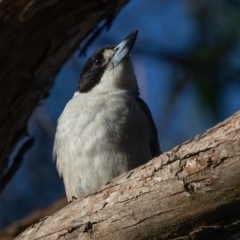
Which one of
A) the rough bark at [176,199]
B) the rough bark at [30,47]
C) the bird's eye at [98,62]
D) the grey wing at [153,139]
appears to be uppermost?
the bird's eye at [98,62]

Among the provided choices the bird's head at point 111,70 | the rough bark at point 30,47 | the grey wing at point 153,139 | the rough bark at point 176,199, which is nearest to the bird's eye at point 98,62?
the bird's head at point 111,70

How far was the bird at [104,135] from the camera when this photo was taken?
413 cm

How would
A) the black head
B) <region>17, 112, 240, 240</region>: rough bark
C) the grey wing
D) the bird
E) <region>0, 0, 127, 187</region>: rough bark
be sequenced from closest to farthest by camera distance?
<region>17, 112, 240, 240</region>: rough bark
<region>0, 0, 127, 187</region>: rough bark
the bird
the grey wing
the black head

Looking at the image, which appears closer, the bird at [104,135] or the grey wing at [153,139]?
the bird at [104,135]

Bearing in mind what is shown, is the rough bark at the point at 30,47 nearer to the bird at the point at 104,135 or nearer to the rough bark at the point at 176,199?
the bird at the point at 104,135

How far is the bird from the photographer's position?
413 centimetres

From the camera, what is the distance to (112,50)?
4961 millimetres

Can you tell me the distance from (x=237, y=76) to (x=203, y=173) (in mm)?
2487

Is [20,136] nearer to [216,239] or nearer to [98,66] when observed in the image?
[98,66]

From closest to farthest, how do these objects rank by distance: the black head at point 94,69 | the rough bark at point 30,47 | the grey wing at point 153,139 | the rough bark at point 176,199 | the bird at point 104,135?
the rough bark at point 176,199 → the rough bark at point 30,47 → the bird at point 104,135 → the grey wing at point 153,139 → the black head at point 94,69

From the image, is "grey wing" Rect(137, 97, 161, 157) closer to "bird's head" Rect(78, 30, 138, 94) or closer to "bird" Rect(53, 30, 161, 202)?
"bird" Rect(53, 30, 161, 202)

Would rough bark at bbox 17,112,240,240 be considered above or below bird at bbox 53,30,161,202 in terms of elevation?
below

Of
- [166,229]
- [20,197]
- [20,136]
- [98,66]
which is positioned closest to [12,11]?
[20,136]

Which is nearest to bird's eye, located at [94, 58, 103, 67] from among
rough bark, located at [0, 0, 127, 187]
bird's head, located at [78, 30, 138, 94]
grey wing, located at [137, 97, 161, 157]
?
bird's head, located at [78, 30, 138, 94]
